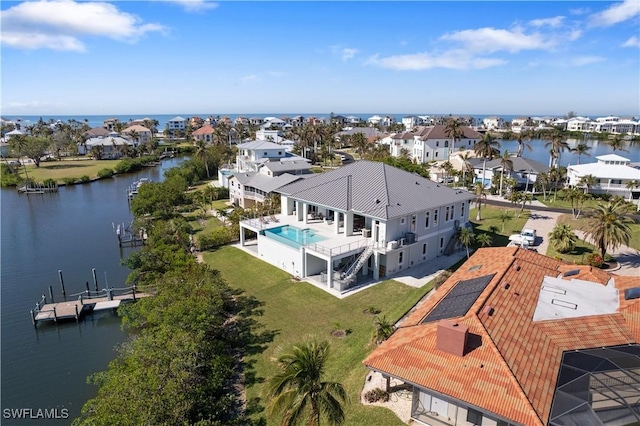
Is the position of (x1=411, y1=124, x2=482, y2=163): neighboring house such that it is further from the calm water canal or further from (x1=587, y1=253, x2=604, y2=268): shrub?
the calm water canal

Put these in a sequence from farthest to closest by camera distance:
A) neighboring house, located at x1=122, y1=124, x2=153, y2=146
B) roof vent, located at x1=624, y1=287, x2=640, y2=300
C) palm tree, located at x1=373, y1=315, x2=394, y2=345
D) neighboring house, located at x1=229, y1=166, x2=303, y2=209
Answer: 1. neighboring house, located at x1=122, y1=124, x2=153, y2=146
2. neighboring house, located at x1=229, y1=166, x2=303, y2=209
3. palm tree, located at x1=373, y1=315, x2=394, y2=345
4. roof vent, located at x1=624, y1=287, x2=640, y2=300

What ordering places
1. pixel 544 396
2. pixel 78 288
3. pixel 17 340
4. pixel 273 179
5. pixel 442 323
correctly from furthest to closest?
pixel 273 179 → pixel 78 288 → pixel 17 340 → pixel 442 323 → pixel 544 396

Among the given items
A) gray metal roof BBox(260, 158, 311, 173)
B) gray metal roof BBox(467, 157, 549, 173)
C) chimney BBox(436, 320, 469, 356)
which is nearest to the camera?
chimney BBox(436, 320, 469, 356)

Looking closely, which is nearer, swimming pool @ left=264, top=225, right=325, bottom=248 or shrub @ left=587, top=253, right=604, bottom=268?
shrub @ left=587, top=253, right=604, bottom=268

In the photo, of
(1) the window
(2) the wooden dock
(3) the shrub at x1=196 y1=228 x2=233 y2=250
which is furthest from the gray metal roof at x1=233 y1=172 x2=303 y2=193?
(1) the window

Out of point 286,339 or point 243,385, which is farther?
point 286,339

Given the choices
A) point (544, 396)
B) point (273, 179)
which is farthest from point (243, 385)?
point (273, 179)

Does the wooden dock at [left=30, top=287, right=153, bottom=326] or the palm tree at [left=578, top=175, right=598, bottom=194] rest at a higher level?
the palm tree at [left=578, top=175, right=598, bottom=194]

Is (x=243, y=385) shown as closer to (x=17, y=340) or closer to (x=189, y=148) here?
(x=17, y=340)
